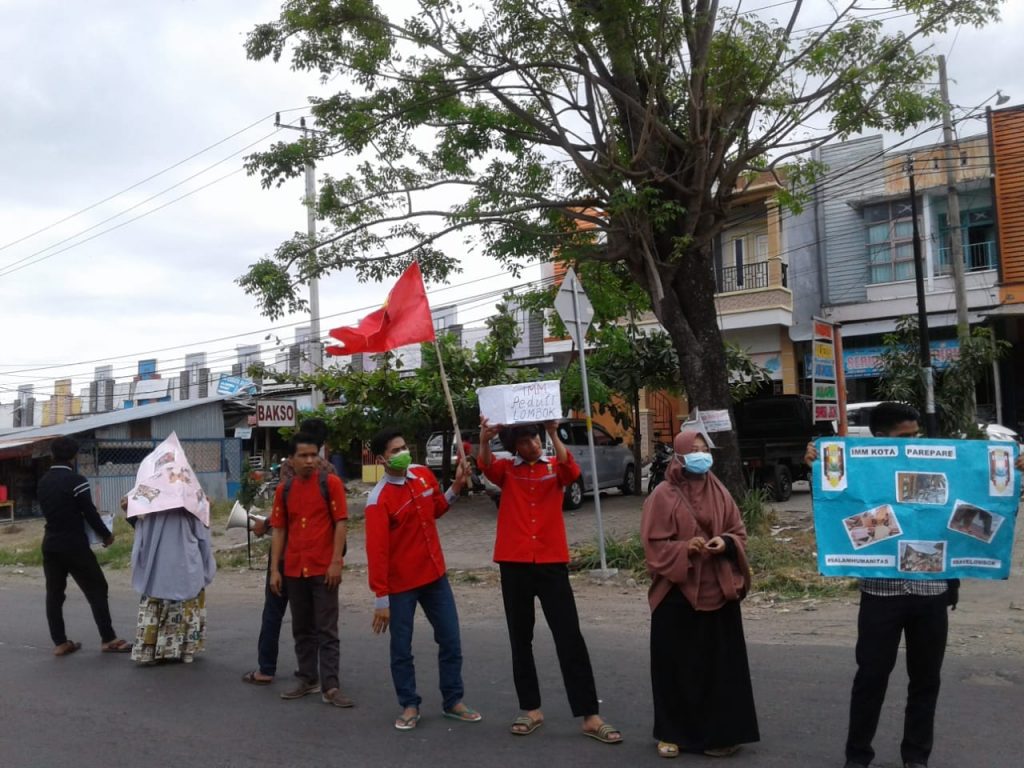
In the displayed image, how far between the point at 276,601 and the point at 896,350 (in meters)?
18.7

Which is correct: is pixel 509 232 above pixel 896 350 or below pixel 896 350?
above

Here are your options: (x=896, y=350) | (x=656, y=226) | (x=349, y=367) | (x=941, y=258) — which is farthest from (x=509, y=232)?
(x=941, y=258)

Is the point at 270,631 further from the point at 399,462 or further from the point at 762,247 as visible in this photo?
the point at 762,247

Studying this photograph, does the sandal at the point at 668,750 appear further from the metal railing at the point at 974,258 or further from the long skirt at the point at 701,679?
the metal railing at the point at 974,258

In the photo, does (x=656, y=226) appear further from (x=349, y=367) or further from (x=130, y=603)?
(x=349, y=367)

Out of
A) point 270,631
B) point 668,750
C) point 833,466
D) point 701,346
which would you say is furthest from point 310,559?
point 701,346

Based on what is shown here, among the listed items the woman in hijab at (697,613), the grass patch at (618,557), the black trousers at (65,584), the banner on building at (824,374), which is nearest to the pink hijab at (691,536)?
the woman in hijab at (697,613)

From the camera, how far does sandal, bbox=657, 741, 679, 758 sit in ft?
16.2

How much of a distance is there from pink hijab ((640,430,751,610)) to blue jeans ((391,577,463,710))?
4.46 feet

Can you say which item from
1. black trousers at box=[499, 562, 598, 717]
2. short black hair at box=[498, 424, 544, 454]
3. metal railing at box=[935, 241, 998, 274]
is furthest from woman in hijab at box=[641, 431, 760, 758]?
metal railing at box=[935, 241, 998, 274]

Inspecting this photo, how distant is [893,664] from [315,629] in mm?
3709

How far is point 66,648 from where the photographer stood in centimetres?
810

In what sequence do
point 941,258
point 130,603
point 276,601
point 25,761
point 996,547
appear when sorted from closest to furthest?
point 996,547, point 25,761, point 276,601, point 130,603, point 941,258

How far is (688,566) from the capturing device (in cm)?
487
